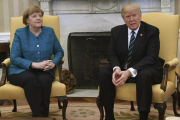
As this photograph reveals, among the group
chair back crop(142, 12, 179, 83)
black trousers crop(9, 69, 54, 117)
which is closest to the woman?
black trousers crop(9, 69, 54, 117)

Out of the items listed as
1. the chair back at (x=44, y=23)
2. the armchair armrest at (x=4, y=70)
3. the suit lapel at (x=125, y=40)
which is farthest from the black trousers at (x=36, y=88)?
the suit lapel at (x=125, y=40)

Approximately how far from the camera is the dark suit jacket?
2.94 m

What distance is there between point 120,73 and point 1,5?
9.03 feet

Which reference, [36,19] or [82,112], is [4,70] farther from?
[82,112]

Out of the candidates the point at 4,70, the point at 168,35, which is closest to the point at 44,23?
the point at 4,70

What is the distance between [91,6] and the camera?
4.79 m

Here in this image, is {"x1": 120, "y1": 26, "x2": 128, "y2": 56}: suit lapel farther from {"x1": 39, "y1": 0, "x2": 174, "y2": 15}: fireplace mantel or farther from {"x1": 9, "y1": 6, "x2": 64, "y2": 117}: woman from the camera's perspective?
{"x1": 39, "y1": 0, "x2": 174, "y2": 15}: fireplace mantel

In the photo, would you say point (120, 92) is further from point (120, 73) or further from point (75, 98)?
point (75, 98)

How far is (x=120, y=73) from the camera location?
2869 millimetres

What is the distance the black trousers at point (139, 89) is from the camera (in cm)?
275

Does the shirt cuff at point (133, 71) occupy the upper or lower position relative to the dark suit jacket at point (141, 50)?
lower

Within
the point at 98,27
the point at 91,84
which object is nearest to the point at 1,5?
the point at 98,27

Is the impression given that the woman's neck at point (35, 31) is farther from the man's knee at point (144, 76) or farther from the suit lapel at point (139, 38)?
the man's knee at point (144, 76)

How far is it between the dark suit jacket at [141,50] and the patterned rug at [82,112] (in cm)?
66
